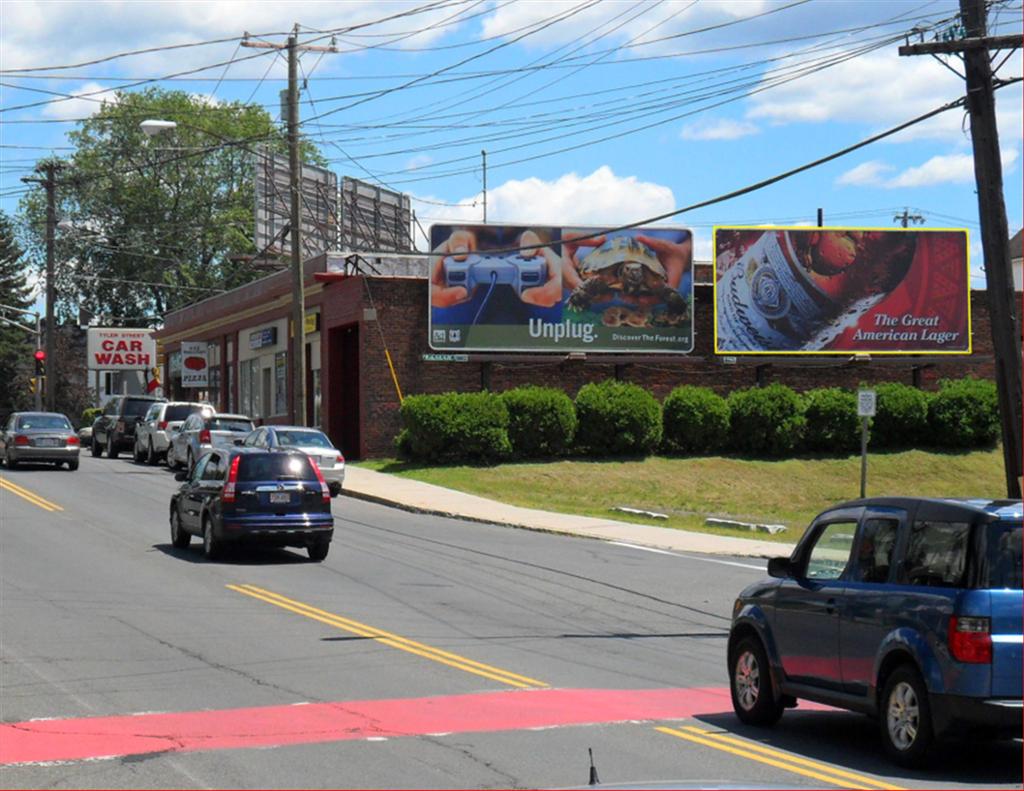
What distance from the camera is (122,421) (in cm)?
4744

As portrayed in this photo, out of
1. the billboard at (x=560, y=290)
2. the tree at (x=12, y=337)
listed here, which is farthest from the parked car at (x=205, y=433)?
the tree at (x=12, y=337)

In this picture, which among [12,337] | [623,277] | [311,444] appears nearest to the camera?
[311,444]

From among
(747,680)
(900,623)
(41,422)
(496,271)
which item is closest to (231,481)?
(747,680)

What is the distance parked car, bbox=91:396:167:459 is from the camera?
47.4 metres

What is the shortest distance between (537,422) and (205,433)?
8.82 m

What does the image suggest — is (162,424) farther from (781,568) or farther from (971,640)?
(971,640)

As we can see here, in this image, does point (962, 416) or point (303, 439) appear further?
point (962, 416)

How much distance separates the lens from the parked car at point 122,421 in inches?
1866

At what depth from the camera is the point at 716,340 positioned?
48.7 metres

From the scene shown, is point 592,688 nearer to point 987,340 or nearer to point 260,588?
point 260,588

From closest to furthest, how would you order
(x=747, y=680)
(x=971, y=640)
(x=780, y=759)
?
1. (x=971, y=640)
2. (x=780, y=759)
3. (x=747, y=680)

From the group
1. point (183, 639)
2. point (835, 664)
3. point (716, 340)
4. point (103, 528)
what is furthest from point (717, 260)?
point (835, 664)

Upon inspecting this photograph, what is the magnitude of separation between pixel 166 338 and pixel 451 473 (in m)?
38.6

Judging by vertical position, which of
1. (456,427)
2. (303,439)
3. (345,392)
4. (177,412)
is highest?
(345,392)
